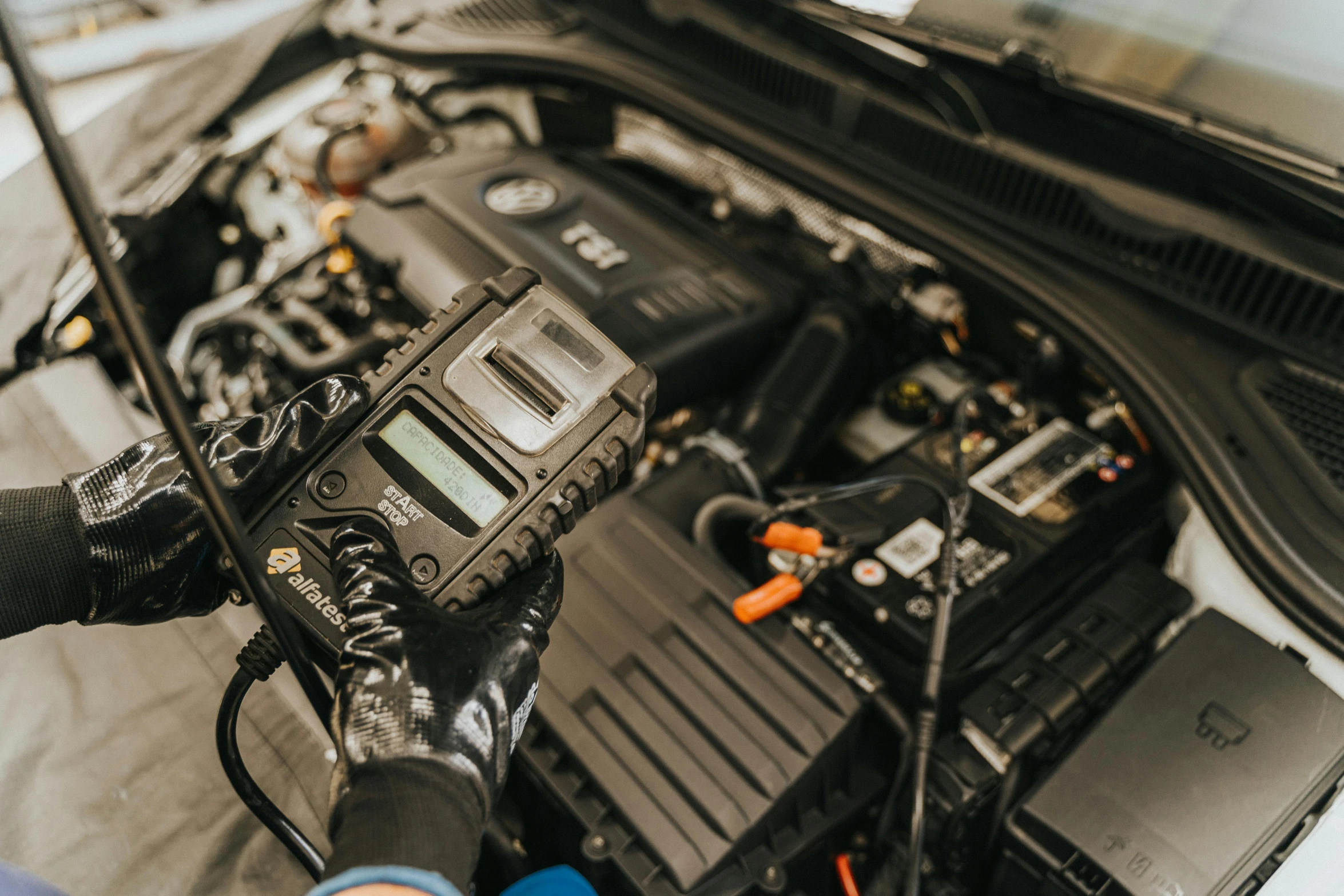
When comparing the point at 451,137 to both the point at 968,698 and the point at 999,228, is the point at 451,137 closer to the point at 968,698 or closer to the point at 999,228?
the point at 999,228

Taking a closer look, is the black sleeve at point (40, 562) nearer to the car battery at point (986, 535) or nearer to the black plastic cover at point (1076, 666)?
the car battery at point (986, 535)

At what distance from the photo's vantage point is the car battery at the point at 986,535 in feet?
3.15

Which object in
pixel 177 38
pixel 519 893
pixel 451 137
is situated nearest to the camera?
pixel 519 893

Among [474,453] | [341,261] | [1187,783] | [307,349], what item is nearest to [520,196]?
[341,261]

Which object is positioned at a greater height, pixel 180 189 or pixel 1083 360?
pixel 1083 360

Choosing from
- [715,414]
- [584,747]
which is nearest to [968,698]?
[584,747]

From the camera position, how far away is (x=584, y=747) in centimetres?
85

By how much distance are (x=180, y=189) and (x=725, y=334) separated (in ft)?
3.59

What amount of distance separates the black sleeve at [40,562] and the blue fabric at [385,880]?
0.45 m

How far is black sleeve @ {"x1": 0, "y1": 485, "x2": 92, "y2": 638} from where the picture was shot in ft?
2.45

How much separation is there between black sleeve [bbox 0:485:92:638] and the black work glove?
261mm

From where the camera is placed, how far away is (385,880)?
51cm

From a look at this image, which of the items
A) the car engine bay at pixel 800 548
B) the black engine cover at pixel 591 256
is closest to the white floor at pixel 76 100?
the car engine bay at pixel 800 548

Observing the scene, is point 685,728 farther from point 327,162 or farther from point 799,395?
point 327,162
